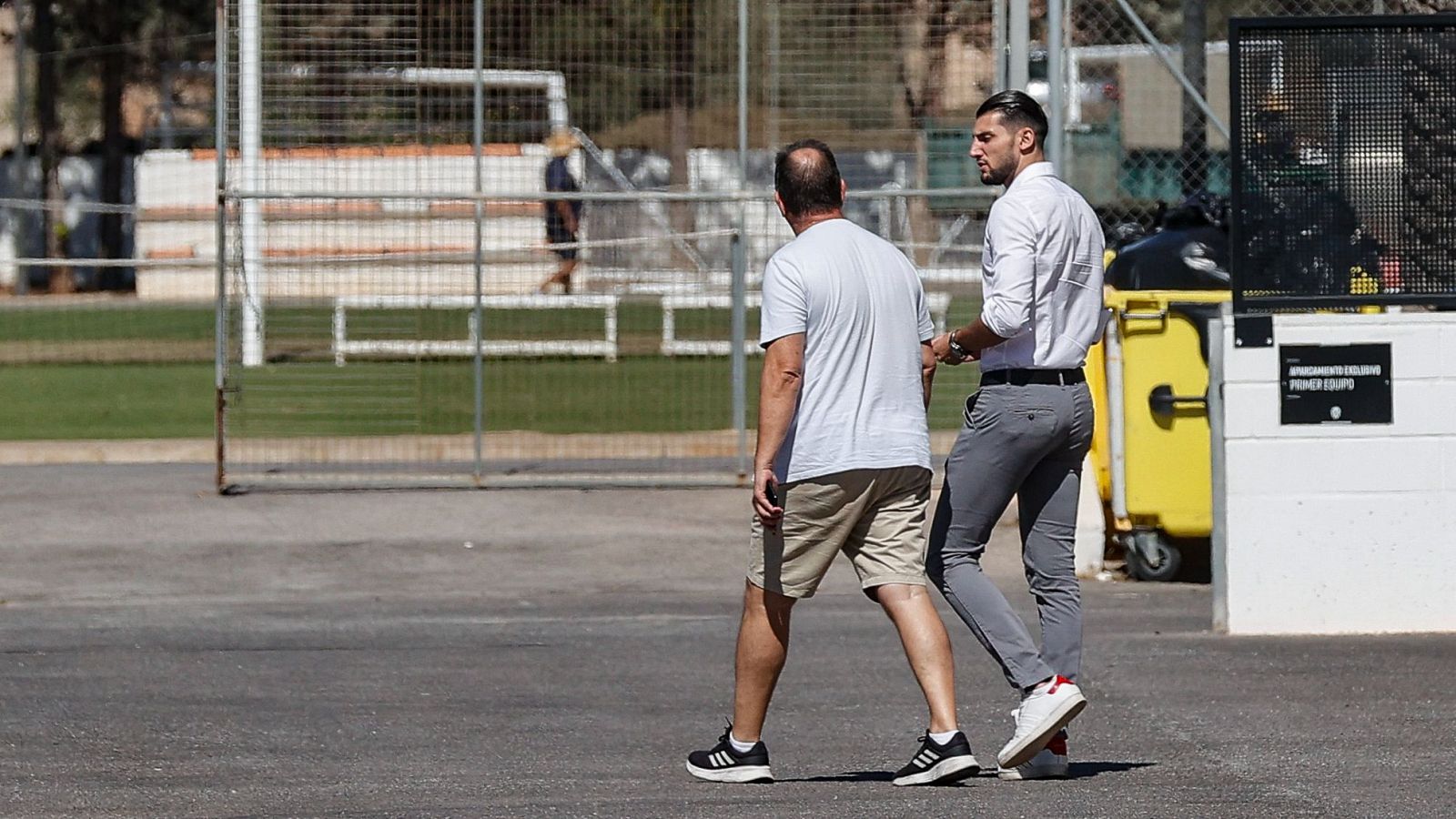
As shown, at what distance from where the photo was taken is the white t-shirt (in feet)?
18.5

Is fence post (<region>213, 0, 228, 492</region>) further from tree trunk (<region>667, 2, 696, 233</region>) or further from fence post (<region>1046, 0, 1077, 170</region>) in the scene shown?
fence post (<region>1046, 0, 1077, 170</region>)

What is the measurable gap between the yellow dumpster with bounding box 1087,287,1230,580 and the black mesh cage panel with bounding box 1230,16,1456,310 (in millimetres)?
1368

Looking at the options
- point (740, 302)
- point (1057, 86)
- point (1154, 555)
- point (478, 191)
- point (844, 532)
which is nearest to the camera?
point (844, 532)

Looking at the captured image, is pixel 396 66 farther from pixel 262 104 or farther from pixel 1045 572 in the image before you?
pixel 1045 572

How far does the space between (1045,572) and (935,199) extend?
7.39 m

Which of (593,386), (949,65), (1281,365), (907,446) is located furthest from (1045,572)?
(593,386)

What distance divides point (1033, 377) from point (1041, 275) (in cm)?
29

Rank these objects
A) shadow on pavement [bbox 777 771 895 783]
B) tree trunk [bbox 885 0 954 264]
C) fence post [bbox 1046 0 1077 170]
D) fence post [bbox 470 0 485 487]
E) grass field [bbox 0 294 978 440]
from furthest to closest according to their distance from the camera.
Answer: grass field [bbox 0 294 978 440] < tree trunk [bbox 885 0 954 264] < fence post [bbox 470 0 485 487] < fence post [bbox 1046 0 1077 170] < shadow on pavement [bbox 777 771 895 783]

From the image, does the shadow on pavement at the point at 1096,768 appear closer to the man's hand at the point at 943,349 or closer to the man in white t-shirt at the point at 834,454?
the man in white t-shirt at the point at 834,454

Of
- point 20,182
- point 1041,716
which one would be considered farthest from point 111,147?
point 1041,716

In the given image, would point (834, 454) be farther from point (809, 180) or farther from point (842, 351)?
point (809, 180)

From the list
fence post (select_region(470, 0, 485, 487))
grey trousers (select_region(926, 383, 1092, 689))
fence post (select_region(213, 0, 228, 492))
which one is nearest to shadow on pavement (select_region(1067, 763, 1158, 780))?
grey trousers (select_region(926, 383, 1092, 689))

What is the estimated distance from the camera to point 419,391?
52.3 ft

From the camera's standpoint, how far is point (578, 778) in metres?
5.94
